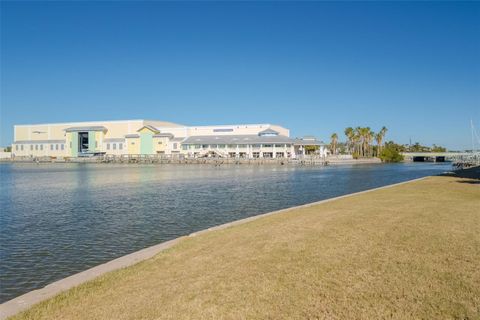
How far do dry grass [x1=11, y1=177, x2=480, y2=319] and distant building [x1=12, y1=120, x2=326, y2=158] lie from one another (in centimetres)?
9044

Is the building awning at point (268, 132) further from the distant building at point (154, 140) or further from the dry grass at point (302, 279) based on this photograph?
the dry grass at point (302, 279)

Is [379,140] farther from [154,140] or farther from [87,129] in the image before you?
[87,129]

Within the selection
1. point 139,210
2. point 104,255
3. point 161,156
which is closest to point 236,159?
point 161,156

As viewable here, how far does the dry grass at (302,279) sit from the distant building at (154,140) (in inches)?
3561

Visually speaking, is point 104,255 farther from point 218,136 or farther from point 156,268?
point 218,136

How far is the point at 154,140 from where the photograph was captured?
115562 mm

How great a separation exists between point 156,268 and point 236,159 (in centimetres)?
8984

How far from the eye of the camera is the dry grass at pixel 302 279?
536 centimetres

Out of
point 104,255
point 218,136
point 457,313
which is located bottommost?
point 104,255

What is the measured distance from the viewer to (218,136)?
11100 centimetres

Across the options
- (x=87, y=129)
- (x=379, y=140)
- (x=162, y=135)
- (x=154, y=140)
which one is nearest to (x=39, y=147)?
(x=87, y=129)

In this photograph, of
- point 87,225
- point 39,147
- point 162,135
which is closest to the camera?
point 87,225

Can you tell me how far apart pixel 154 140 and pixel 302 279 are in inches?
4451

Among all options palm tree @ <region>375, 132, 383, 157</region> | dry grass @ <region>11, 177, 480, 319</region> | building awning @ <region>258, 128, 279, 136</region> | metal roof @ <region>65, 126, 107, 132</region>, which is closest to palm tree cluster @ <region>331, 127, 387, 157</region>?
palm tree @ <region>375, 132, 383, 157</region>
